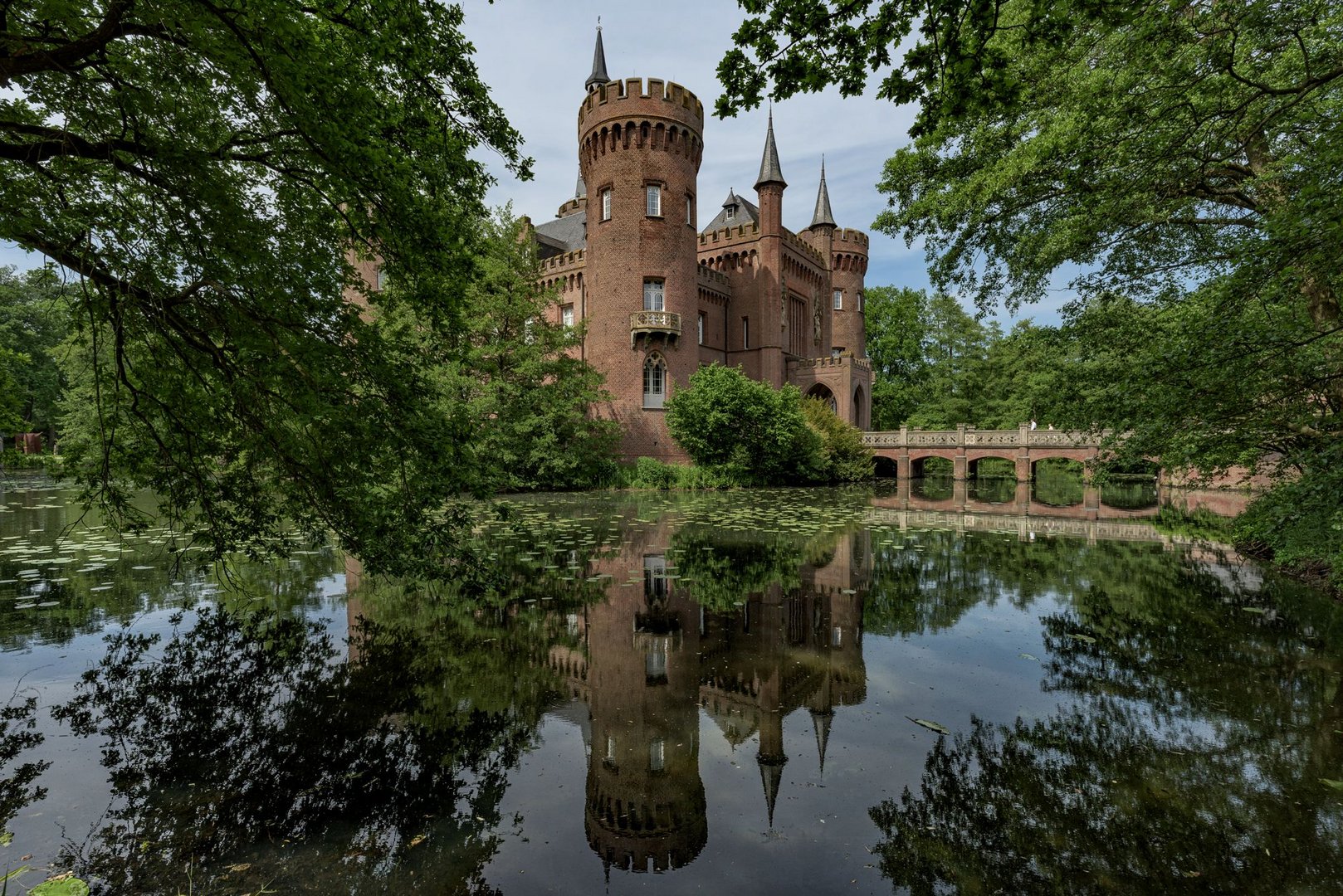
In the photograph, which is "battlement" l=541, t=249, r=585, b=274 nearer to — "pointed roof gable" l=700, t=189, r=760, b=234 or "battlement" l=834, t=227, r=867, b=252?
"pointed roof gable" l=700, t=189, r=760, b=234

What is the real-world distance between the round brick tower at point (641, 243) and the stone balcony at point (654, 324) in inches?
1.4

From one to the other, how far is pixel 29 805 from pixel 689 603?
5.26 meters

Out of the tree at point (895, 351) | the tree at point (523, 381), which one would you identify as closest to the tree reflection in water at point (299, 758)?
the tree at point (523, 381)

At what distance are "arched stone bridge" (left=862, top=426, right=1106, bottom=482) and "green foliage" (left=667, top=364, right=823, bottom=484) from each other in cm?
872

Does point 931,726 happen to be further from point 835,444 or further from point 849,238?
point 849,238

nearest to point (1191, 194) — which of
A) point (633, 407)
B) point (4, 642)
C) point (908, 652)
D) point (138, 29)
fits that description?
point (908, 652)

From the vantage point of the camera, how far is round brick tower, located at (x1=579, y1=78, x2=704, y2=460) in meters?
25.8

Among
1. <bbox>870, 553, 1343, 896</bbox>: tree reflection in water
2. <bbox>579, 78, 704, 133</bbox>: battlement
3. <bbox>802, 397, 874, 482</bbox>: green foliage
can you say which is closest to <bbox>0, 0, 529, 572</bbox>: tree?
<bbox>870, 553, 1343, 896</bbox>: tree reflection in water

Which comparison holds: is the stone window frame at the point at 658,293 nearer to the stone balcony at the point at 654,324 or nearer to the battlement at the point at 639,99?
the stone balcony at the point at 654,324

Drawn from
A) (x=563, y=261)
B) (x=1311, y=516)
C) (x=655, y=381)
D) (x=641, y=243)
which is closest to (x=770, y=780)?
(x=1311, y=516)

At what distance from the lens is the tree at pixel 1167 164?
3260mm

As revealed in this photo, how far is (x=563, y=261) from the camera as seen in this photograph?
30.9m

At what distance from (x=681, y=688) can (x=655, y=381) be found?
23114 mm

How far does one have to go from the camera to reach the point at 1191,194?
23.8 feet
